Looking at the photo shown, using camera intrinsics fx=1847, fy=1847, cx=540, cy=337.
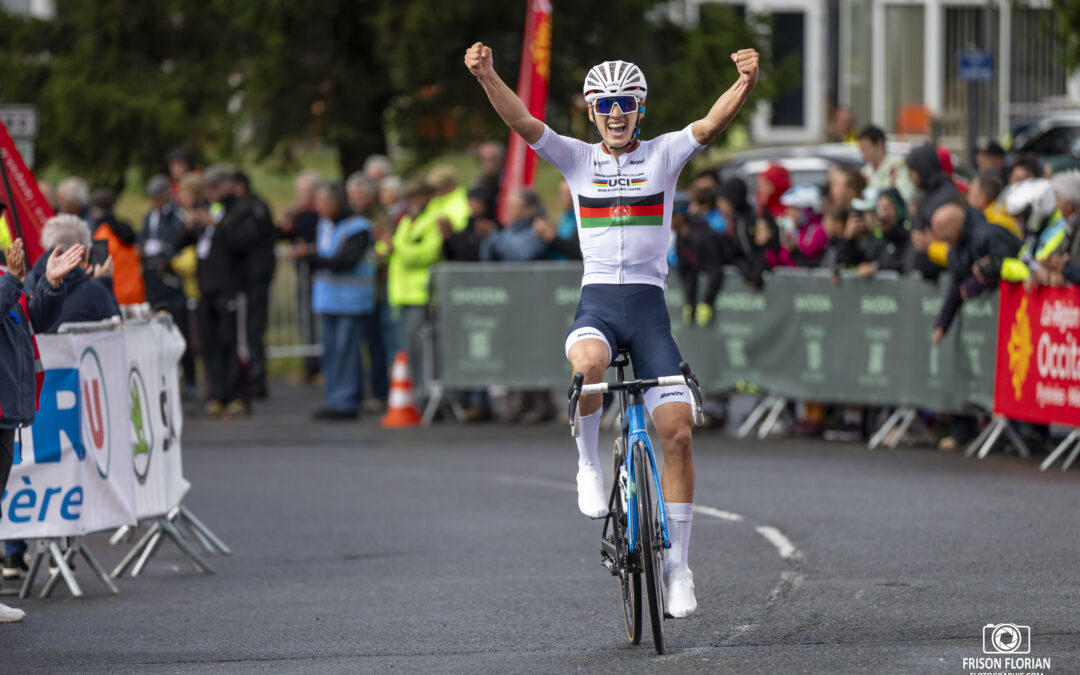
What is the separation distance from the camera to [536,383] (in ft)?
57.3

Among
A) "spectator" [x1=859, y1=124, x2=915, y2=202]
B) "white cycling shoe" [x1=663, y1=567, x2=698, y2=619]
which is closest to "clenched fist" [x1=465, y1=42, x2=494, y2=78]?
"white cycling shoe" [x1=663, y1=567, x2=698, y2=619]

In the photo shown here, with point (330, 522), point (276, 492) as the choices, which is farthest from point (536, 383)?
point (330, 522)

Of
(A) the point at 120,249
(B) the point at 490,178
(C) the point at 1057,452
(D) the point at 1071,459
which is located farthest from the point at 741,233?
(A) the point at 120,249

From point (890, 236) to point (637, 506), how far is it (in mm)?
8395

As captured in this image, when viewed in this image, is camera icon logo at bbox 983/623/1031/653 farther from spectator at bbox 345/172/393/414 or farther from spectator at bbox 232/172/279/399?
spectator at bbox 232/172/279/399

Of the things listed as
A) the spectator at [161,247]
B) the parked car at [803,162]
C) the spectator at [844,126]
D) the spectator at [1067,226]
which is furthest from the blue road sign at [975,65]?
the spectator at [161,247]

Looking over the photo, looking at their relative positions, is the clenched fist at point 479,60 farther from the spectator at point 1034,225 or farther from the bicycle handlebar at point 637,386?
the spectator at point 1034,225

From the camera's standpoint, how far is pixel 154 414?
10.7 m

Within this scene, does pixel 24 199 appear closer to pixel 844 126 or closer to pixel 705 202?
pixel 705 202

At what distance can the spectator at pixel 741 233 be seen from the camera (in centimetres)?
1617

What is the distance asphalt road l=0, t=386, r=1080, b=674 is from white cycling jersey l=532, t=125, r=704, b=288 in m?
1.63

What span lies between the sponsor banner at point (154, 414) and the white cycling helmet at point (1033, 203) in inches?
260

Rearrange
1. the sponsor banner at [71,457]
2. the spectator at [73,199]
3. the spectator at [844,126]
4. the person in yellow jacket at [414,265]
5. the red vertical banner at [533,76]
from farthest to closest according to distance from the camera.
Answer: the spectator at [844,126] → the red vertical banner at [533,76] → the person in yellow jacket at [414,265] → the spectator at [73,199] → the sponsor banner at [71,457]

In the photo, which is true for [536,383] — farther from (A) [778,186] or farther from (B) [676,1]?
Answer: (B) [676,1]
